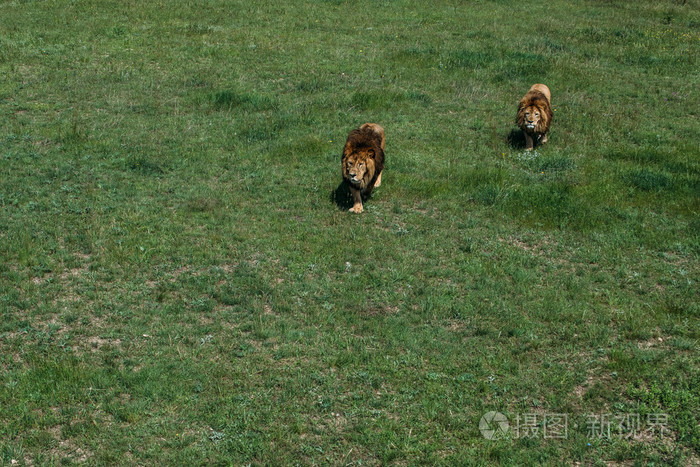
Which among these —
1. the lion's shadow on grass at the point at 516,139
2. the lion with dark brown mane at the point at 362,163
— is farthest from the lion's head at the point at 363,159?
the lion's shadow on grass at the point at 516,139

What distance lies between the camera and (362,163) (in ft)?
38.5

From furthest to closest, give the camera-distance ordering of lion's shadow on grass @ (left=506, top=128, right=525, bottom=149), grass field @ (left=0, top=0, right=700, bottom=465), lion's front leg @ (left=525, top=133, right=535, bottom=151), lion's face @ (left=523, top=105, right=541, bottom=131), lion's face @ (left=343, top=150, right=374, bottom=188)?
lion's shadow on grass @ (left=506, top=128, right=525, bottom=149)
lion's front leg @ (left=525, top=133, right=535, bottom=151)
lion's face @ (left=523, top=105, right=541, bottom=131)
lion's face @ (left=343, top=150, right=374, bottom=188)
grass field @ (left=0, top=0, right=700, bottom=465)

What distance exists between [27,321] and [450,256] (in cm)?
652

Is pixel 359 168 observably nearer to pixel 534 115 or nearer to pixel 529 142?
pixel 534 115

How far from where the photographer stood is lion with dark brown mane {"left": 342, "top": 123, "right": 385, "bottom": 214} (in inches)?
459

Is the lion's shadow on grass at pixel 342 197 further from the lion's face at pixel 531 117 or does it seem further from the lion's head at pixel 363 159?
the lion's face at pixel 531 117

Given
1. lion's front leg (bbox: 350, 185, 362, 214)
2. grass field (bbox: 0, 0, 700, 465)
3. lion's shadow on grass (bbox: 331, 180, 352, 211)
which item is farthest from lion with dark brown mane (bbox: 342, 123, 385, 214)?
grass field (bbox: 0, 0, 700, 465)

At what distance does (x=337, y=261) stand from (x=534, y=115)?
6710mm

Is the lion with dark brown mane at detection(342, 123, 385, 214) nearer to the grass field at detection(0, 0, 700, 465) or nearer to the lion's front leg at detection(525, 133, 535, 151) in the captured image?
the grass field at detection(0, 0, 700, 465)

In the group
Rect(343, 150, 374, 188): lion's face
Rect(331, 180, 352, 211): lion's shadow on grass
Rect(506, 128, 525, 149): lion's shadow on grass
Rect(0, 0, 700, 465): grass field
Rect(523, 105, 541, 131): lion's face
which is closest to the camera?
Rect(0, 0, 700, 465): grass field

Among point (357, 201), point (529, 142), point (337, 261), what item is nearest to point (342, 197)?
point (357, 201)

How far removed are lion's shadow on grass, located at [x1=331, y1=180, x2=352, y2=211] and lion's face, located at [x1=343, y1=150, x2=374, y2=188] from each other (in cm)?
72

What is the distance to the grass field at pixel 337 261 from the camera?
735cm

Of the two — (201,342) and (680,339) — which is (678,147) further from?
(201,342)
